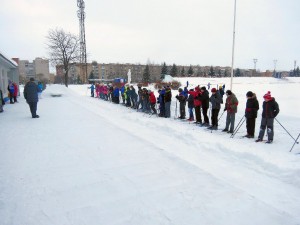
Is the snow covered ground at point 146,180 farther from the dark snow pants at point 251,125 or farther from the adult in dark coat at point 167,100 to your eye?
the adult in dark coat at point 167,100

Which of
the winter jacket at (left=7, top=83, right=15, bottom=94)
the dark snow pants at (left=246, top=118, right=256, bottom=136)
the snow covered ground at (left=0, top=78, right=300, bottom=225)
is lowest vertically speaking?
the snow covered ground at (left=0, top=78, right=300, bottom=225)

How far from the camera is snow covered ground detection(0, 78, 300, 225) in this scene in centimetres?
364

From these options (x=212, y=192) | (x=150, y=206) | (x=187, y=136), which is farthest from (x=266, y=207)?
(x=187, y=136)

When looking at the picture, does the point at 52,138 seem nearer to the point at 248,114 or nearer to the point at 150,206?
the point at 150,206

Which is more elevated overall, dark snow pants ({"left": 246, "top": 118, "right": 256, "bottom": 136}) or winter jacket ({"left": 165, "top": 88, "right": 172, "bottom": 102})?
winter jacket ({"left": 165, "top": 88, "right": 172, "bottom": 102})

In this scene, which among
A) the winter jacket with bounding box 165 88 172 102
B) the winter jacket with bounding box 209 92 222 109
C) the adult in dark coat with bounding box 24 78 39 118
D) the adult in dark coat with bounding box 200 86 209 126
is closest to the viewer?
the winter jacket with bounding box 209 92 222 109

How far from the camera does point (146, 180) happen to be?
480cm

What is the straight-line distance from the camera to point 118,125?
33.5 feet

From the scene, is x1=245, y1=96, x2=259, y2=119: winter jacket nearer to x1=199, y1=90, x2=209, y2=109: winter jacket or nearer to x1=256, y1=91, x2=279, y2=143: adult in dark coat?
x1=256, y1=91, x2=279, y2=143: adult in dark coat

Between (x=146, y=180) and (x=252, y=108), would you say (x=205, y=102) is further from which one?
(x=146, y=180)

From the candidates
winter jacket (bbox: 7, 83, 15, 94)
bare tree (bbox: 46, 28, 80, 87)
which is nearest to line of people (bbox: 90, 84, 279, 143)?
winter jacket (bbox: 7, 83, 15, 94)

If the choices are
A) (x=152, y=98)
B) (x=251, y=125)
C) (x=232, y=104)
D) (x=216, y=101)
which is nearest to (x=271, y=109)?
(x=251, y=125)

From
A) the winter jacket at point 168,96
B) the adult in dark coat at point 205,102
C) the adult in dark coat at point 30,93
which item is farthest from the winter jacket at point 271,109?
the adult in dark coat at point 30,93

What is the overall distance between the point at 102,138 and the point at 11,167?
2983 millimetres
